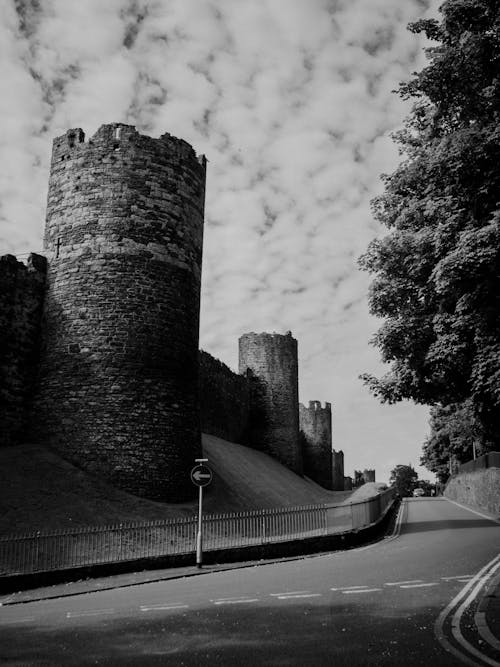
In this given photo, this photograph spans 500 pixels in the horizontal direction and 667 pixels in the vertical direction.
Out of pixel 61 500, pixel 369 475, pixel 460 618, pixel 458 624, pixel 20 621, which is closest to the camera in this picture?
pixel 458 624

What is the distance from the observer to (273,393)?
44656 mm

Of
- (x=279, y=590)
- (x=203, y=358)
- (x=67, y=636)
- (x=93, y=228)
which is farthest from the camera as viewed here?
(x=203, y=358)

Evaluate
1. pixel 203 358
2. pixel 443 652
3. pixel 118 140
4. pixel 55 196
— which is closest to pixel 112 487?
pixel 55 196

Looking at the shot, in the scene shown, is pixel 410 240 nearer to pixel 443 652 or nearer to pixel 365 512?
pixel 365 512

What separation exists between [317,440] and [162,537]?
1580 inches

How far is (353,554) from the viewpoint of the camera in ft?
53.1

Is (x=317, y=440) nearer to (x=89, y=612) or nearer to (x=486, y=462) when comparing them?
(x=486, y=462)

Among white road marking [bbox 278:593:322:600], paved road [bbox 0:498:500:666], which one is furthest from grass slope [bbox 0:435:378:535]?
white road marking [bbox 278:593:322:600]

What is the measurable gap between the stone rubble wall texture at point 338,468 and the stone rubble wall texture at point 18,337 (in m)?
57.0

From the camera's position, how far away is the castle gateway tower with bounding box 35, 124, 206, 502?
1822cm

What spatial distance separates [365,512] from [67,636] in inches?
580

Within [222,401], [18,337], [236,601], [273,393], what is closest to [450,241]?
[236,601]

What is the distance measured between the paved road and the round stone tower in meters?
29.9

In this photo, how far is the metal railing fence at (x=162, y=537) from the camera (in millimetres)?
13391
